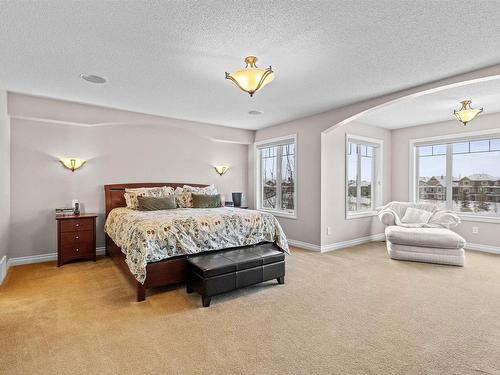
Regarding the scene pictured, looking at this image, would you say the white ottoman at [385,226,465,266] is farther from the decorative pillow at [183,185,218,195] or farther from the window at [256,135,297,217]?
the decorative pillow at [183,185,218,195]

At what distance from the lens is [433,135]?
18.5 feet

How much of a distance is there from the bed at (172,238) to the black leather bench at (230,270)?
0.55 ft

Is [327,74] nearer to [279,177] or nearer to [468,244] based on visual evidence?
[279,177]

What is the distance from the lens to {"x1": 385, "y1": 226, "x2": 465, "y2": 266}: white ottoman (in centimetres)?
402

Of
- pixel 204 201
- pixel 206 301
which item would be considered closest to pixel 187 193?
pixel 204 201

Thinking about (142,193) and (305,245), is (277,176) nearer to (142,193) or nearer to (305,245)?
(305,245)

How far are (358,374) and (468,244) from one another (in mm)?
4859

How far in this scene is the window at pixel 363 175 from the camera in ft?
18.4

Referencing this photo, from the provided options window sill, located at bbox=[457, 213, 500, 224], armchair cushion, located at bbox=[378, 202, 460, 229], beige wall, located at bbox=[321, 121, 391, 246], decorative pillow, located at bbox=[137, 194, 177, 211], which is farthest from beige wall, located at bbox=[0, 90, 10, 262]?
window sill, located at bbox=[457, 213, 500, 224]

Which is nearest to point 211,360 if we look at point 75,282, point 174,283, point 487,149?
point 174,283

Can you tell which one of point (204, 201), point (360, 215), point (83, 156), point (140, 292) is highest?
point (83, 156)

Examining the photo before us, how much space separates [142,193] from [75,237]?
1193 mm

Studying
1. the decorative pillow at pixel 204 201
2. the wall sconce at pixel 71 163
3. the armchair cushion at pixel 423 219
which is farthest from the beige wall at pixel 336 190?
the wall sconce at pixel 71 163

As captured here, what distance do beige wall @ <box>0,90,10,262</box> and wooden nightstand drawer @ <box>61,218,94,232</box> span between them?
26.5 inches
